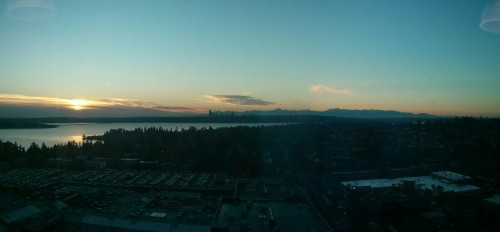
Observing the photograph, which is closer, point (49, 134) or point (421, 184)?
point (421, 184)

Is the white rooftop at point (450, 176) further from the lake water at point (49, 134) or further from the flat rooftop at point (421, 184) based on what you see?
the lake water at point (49, 134)

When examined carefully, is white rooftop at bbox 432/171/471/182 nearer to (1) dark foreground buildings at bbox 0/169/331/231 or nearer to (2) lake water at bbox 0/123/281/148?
(1) dark foreground buildings at bbox 0/169/331/231

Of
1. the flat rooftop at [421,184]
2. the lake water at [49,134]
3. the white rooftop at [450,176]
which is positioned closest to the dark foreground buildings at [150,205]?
the flat rooftop at [421,184]

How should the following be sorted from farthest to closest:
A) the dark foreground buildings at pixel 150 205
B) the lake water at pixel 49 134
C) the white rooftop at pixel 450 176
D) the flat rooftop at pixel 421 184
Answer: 1. the lake water at pixel 49 134
2. the white rooftop at pixel 450 176
3. the flat rooftop at pixel 421 184
4. the dark foreground buildings at pixel 150 205

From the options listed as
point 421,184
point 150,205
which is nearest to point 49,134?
point 150,205

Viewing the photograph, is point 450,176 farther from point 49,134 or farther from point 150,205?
point 49,134

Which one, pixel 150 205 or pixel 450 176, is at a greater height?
pixel 450 176

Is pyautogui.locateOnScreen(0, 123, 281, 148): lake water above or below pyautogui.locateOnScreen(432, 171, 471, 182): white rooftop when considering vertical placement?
below

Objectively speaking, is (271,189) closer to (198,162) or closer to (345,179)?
(345,179)

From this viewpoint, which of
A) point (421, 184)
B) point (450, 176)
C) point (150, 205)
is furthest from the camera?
point (450, 176)

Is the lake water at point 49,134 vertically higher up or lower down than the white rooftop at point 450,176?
lower down

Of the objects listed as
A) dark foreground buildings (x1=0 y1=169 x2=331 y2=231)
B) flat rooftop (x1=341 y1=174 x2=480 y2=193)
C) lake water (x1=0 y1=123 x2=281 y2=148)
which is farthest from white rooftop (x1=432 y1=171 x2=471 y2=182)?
lake water (x1=0 y1=123 x2=281 y2=148)
